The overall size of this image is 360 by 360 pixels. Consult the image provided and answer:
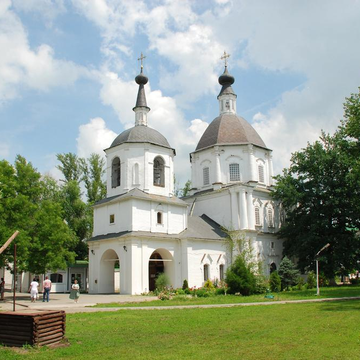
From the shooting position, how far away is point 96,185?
45281mm

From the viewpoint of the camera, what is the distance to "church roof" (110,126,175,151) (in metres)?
32.7

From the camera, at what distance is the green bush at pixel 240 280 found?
2500 cm

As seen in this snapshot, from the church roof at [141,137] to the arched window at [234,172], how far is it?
7.79m

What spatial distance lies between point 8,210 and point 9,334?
15591 millimetres

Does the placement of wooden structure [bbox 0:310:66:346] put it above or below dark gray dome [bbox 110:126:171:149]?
below

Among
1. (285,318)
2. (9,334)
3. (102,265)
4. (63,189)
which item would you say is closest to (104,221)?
(102,265)

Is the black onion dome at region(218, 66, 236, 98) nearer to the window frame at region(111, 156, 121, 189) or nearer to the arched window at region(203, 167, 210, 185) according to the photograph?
the arched window at region(203, 167, 210, 185)

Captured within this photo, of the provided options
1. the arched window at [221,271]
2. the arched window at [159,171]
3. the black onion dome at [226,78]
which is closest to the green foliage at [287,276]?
the arched window at [221,271]

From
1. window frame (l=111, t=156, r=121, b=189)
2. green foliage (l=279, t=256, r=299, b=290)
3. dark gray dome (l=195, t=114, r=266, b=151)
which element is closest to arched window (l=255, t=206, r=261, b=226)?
dark gray dome (l=195, t=114, r=266, b=151)

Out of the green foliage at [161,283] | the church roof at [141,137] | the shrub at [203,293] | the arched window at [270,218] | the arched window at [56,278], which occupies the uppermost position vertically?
the church roof at [141,137]

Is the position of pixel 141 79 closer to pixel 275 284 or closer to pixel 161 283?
pixel 161 283

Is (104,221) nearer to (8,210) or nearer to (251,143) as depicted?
(8,210)

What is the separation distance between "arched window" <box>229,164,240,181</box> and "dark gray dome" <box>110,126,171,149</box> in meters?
7.79

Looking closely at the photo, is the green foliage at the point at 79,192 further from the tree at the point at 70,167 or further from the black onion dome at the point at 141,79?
the black onion dome at the point at 141,79
